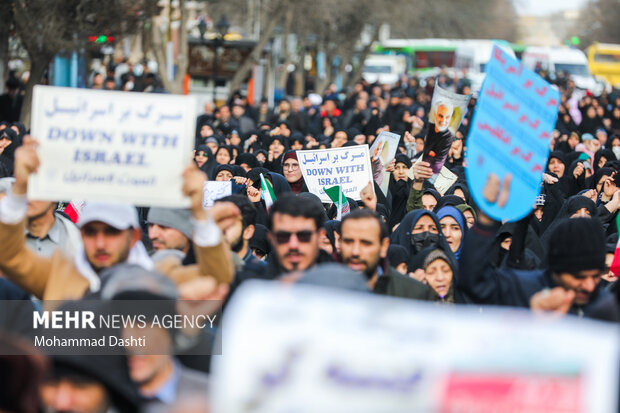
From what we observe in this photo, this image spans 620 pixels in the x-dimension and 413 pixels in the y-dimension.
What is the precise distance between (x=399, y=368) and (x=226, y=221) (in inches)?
98.2

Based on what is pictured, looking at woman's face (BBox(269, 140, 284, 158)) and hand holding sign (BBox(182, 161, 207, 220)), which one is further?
woman's face (BBox(269, 140, 284, 158))

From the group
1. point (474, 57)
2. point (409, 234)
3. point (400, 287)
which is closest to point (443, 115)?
point (409, 234)

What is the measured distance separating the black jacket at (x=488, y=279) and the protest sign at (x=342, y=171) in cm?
383

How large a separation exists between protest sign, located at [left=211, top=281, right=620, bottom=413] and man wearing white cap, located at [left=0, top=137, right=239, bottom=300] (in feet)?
4.34

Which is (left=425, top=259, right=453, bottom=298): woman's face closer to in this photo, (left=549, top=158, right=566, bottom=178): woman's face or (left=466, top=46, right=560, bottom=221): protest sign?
(left=466, top=46, right=560, bottom=221): protest sign

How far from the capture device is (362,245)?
17.3ft

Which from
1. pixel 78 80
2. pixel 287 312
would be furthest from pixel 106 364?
pixel 78 80

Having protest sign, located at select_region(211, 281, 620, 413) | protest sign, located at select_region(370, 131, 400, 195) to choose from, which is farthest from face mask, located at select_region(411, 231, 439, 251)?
protest sign, located at select_region(211, 281, 620, 413)

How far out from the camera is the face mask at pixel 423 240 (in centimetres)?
731

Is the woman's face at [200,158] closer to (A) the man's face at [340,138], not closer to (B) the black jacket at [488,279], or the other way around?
(A) the man's face at [340,138]

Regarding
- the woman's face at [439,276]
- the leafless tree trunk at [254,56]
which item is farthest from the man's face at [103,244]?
the leafless tree trunk at [254,56]

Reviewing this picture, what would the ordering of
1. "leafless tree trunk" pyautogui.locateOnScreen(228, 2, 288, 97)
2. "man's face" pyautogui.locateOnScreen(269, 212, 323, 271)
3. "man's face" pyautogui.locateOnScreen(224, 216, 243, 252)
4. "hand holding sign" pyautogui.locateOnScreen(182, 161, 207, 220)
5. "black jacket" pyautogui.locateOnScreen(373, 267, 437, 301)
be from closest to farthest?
"hand holding sign" pyautogui.locateOnScreen(182, 161, 207, 220) → "man's face" pyautogui.locateOnScreen(269, 212, 323, 271) → "black jacket" pyautogui.locateOnScreen(373, 267, 437, 301) → "man's face" pyautogui.locateOnScreen(224, 216, 243, 252) → "leafless tree trunk" pyautogui.locateOnScreen(228, 2, 288, 97)

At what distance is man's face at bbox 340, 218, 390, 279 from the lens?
521 cm

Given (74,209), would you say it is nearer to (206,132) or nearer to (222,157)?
(222,157)
